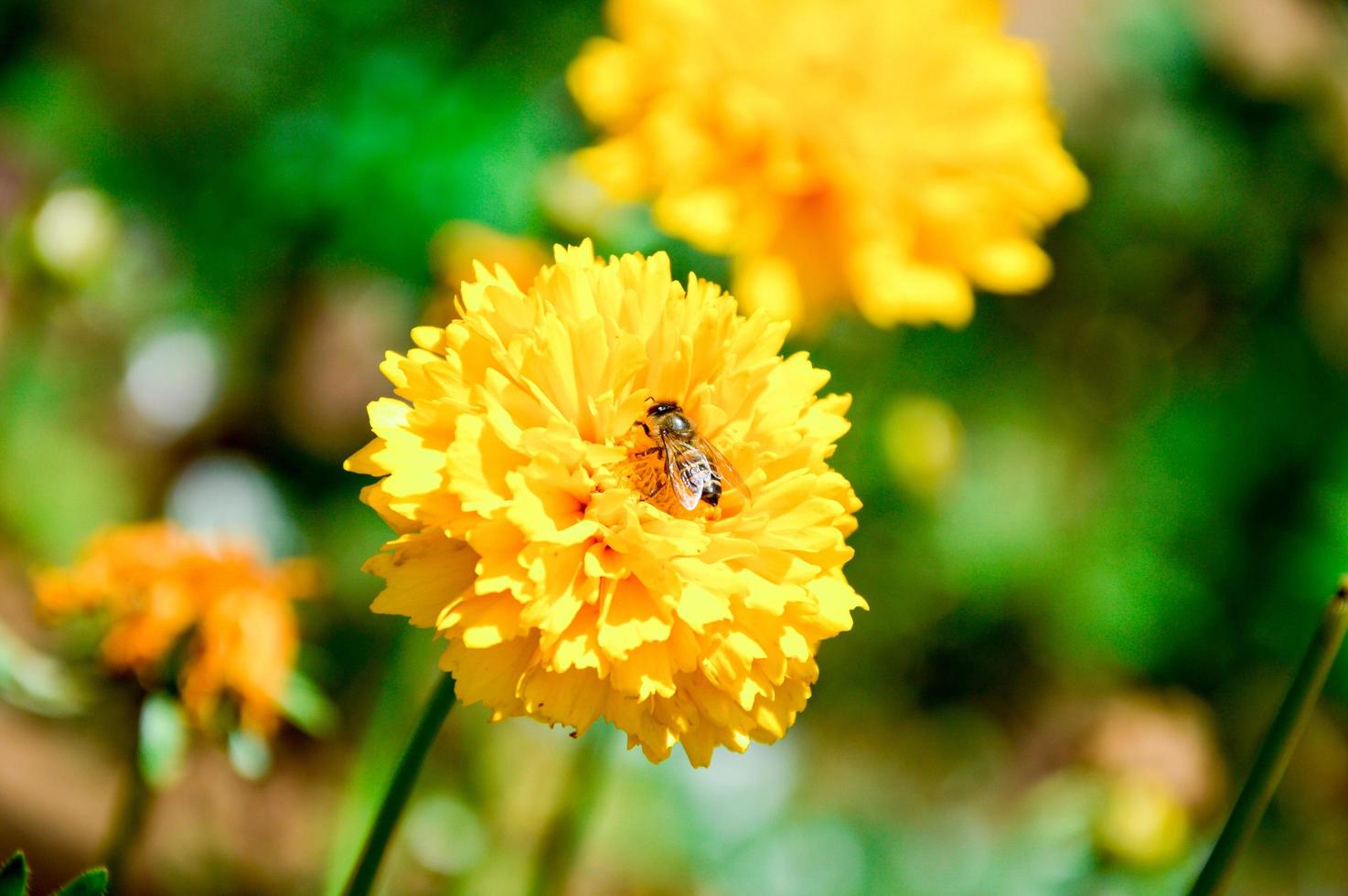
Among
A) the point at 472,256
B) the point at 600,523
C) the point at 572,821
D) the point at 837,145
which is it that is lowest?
the point at 572,821

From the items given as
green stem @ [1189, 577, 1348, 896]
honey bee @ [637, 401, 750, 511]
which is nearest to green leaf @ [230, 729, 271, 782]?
honey bee @ [637, 401, 750, 511]

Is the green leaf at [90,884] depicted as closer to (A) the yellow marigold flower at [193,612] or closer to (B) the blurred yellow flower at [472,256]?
(A) the yellow marigold flower at [193,612]

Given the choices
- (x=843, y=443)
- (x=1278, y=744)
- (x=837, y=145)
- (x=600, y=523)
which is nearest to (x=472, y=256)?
(x=837, y=145)

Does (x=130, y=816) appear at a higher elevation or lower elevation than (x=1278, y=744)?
lower

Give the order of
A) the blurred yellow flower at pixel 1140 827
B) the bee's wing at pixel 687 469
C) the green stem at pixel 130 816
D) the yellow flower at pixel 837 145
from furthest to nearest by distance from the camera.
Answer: the blurred yellow flower at pixel 1140 827, the yellow flower at pixel 837 145, the green stem at pixel 130 816, the bee's wing at pixel 687 469

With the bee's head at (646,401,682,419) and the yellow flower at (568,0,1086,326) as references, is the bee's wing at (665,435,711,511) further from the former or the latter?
the yellow flower at (568,0,1086,326)

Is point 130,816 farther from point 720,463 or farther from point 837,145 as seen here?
point 837,145

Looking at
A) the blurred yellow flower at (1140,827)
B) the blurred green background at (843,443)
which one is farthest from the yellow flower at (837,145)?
the blurred yellow flower at (1140,827)
